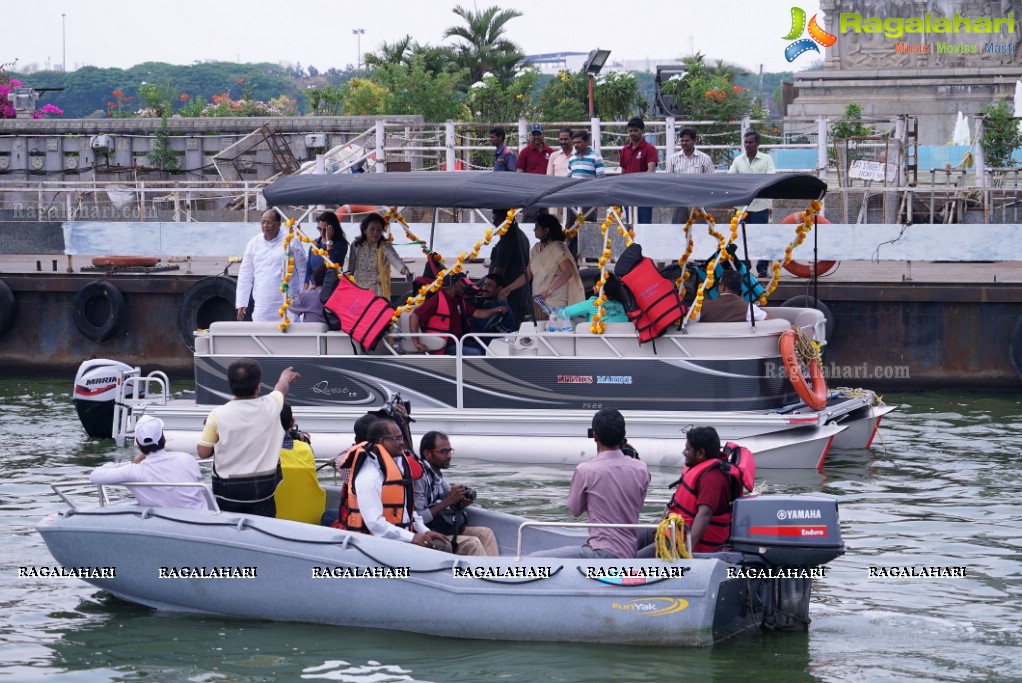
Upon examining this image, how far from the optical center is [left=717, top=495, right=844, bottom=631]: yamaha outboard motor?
7391mm

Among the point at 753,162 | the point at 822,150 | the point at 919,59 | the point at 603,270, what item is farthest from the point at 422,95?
the point at 603,270

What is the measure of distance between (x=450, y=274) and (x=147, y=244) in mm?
9286

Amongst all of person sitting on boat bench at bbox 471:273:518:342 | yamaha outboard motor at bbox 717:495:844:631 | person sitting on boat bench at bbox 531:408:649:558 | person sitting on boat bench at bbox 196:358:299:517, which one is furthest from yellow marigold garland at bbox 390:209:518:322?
yamaha outboard motor at bbox 717:495:844:631

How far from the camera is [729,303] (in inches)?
470

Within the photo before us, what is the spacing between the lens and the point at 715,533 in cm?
784

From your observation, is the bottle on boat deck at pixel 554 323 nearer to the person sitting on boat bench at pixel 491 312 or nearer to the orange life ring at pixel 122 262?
the person sitting on boat bench at pixel 491 312

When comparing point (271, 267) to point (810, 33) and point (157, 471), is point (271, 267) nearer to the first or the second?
point (157, 471)

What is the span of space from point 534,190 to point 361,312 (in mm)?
1944

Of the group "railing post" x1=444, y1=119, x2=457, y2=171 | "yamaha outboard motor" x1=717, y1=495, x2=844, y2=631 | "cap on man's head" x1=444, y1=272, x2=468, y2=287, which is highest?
"railing post" x1=444, y1=119, x2=457, y2=171

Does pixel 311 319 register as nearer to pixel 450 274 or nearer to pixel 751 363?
pixel 450 274

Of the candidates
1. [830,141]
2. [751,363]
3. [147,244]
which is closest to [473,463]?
[751,363]

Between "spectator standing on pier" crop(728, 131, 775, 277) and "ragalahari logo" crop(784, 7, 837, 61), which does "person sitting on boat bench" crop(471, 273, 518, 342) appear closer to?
"spectator standing on pier" crop(728, 131, 775, 277)

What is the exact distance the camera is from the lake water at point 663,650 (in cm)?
734

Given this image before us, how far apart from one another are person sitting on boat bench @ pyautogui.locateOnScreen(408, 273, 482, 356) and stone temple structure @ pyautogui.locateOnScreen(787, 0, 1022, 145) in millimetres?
23387
